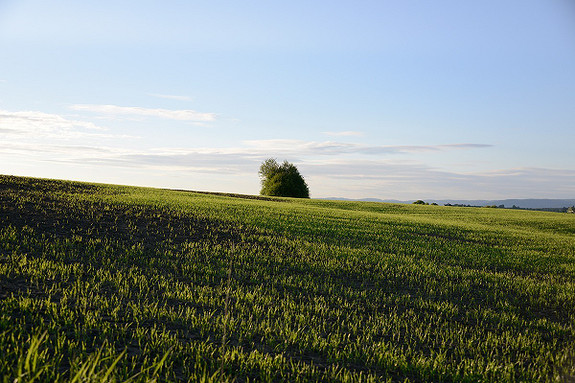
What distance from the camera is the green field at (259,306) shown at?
5680mm

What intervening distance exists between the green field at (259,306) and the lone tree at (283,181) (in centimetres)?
6627

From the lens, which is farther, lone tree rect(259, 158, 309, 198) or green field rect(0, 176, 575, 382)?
lone tree rect(259, 158, 309, 198)

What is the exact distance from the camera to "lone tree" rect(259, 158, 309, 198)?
84.9m

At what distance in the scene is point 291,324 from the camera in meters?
7.66

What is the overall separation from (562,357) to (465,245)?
14.1 m

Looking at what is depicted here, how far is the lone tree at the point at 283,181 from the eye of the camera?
84.9 metres

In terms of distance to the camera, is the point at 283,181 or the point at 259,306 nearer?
the point at 259,306

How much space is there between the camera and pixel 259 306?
27.9 ft

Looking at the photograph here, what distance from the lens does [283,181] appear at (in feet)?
282

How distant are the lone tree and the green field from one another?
217 ft

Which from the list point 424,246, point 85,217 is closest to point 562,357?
point 424,246

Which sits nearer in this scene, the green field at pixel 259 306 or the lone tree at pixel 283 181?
the green field at pixel 259 306

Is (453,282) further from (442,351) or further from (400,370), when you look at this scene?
(400,370)

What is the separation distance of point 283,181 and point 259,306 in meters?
77.6
